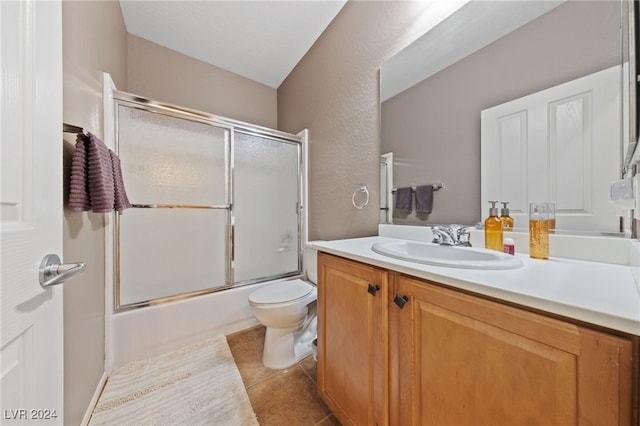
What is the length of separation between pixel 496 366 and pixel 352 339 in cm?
49

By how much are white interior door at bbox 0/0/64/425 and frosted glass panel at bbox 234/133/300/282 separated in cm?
149

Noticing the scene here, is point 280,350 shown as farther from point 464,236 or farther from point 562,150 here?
point 562,150

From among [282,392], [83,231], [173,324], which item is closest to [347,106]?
[83,231]

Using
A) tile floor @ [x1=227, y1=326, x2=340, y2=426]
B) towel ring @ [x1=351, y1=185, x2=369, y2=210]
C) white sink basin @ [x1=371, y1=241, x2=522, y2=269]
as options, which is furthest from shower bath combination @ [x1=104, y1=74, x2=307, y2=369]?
white sink basin @ [x1=371, y1=241, x2=522, y2=269]

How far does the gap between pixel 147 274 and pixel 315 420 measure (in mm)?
1489

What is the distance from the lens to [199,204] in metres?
1.85

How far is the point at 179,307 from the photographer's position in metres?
1.66

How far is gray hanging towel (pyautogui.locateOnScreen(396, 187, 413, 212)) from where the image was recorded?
1.29 meters

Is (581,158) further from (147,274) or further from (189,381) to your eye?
(147,274)

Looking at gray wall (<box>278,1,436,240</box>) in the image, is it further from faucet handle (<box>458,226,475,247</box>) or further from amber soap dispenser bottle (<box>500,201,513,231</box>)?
amber soap dispenser bottle (<box>500,201,513,231</box>)

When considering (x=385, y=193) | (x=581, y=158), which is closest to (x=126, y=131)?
(x=385, y=193)

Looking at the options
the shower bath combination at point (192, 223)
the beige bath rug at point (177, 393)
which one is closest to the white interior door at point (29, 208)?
the beige bath rug at point (177, 393)

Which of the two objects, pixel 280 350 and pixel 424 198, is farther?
pixel 280 350

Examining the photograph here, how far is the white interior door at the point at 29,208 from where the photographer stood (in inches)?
15.5
